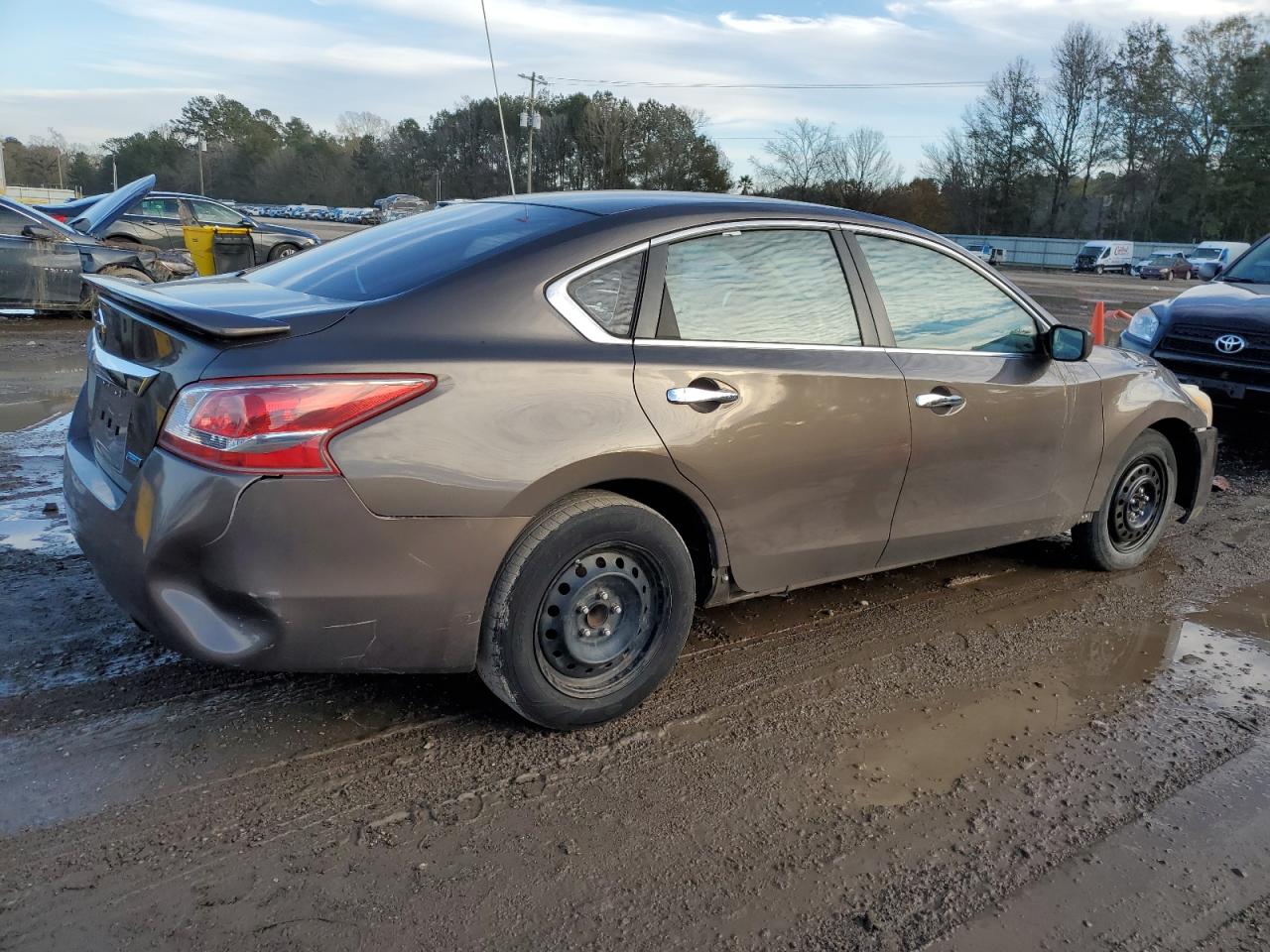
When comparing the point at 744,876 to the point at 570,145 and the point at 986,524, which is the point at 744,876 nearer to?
the point at 986,524

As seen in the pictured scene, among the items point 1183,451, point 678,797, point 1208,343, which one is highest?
point 1208,343

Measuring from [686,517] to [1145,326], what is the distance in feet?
20.6

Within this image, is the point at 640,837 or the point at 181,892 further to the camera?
the point at 640,837

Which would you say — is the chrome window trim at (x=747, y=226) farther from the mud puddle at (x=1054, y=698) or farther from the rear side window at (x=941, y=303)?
the mud puddle at (x=1054, y=698)

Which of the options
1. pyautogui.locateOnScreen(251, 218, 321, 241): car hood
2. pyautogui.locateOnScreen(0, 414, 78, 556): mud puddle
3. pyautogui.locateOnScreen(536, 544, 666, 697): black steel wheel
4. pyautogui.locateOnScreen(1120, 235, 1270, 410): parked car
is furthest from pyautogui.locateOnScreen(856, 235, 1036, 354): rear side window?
pyautogui.locateOnScreen(251, 218, 321, 241): car hood

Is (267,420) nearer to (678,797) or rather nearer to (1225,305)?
(678,797)

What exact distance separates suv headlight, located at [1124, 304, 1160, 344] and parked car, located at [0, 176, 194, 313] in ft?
34.3

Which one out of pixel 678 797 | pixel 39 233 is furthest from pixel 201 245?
pixel 678 797

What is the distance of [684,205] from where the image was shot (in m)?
3.41

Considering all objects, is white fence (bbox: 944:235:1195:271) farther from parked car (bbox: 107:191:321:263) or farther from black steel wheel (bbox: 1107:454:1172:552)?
black steel wheel (bbox: 1107:454:1172:552)

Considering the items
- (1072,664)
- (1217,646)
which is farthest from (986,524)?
(1217,646)

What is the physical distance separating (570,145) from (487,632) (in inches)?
3320

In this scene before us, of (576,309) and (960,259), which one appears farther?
(960,259)

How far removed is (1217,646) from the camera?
4.11 m
